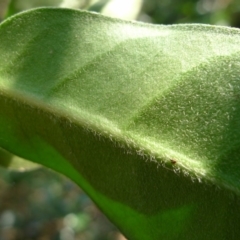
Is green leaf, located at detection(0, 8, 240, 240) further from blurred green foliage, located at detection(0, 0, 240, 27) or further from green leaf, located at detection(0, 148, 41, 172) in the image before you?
blurred green foliage, located at detection(0, 0, 240, 27)

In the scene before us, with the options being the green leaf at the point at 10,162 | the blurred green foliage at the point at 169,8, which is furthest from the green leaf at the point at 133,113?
the blurred green foliage at the point at 169,8

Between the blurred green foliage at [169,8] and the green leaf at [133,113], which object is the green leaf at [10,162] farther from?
the blurred green foliage at [169,8]

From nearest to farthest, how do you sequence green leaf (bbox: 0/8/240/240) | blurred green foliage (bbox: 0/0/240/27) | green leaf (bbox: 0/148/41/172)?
green leaf (bbox: 0/8/240/240)
green leaf (bbox: 0/148/41/172)
blurred green foliage (bbox: 0/0/240/27)

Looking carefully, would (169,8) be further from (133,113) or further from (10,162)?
(133,113)

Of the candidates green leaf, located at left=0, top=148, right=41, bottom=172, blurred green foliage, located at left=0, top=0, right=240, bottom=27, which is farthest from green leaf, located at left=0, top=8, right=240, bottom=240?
blurred green foliage, located at left=0, top=0, right=240, bottom=27

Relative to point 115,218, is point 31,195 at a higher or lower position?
lower

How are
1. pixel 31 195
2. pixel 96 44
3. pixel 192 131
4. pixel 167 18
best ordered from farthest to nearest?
pixel 31 195
pixel 167 18
pixel 96 44
pixel 192 131

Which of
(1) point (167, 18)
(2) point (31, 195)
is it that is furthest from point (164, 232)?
(2) point (31, 195)

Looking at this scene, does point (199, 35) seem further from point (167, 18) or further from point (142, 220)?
point (167, 18)
